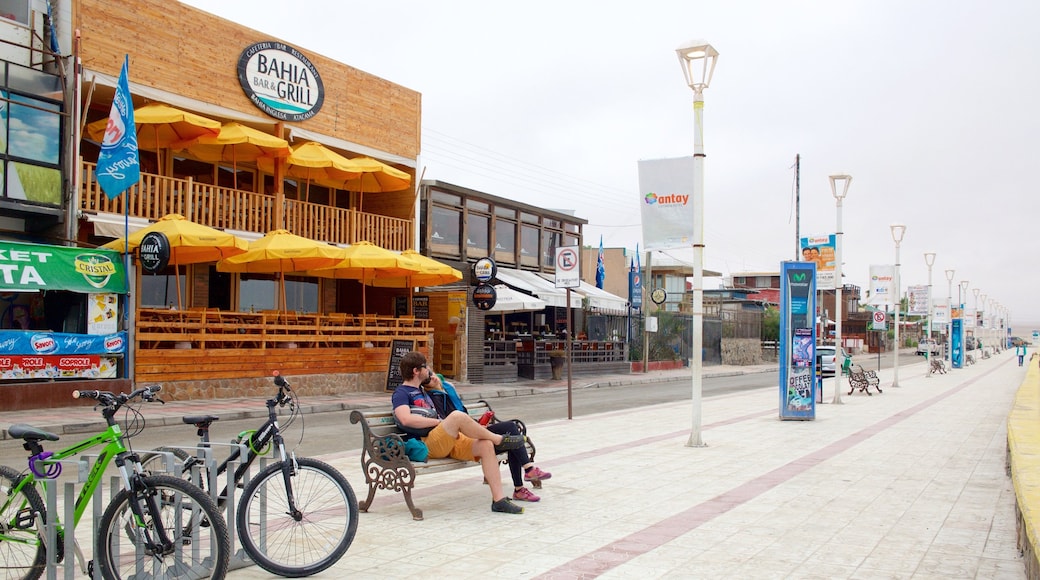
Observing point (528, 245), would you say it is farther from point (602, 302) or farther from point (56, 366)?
point (56, 366)

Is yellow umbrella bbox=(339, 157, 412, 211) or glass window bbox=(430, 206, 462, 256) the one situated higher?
yellow umbrella bbox=(339, 157, 412, 211)

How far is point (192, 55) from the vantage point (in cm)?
2022

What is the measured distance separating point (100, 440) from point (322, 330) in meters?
16.7

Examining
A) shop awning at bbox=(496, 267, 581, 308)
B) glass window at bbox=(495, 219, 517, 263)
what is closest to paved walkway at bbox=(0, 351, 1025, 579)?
shop awning at bbox=(496, 267, 581, 308)

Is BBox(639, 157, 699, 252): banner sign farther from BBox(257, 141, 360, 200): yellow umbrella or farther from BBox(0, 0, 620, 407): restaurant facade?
BBox(257, 141, 360, 200): yellow umbrella

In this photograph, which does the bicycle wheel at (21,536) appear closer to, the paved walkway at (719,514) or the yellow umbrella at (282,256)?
the paved walkway at (719,514)

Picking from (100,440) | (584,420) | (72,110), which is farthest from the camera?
(72,110)

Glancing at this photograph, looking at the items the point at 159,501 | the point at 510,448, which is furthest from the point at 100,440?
the point at 510,448

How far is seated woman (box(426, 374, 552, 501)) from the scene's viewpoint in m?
7.48

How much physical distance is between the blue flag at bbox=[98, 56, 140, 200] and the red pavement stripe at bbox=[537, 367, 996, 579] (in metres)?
13.0

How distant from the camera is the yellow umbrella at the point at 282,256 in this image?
18828 millimetres

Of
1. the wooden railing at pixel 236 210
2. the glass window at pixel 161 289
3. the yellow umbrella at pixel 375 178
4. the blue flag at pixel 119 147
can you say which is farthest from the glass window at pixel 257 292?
the blue flag at pixel 119 147

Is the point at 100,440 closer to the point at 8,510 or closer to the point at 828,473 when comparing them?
the point at 8,510

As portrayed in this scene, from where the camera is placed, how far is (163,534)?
4.66 meters
